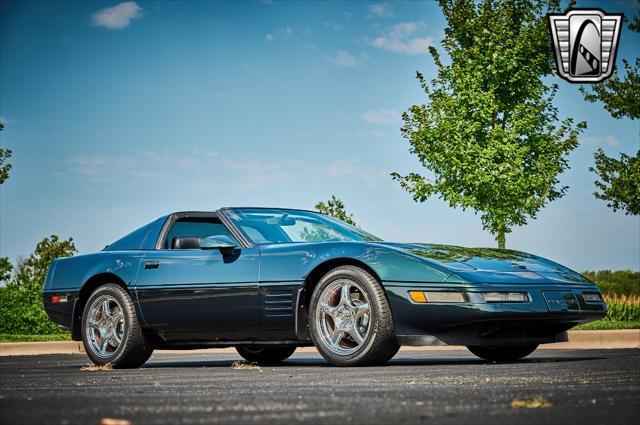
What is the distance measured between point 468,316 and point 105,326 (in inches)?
147

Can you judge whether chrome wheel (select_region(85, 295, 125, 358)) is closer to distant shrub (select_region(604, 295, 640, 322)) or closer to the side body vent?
the side body vent

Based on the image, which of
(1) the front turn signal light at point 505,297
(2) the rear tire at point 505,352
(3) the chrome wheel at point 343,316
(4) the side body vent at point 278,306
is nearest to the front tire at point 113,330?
(4) the side body vent at point 278,306

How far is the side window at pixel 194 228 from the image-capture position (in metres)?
8.91

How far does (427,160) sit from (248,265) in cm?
1560

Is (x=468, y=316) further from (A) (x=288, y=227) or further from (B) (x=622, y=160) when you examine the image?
(B) (x=622, y=160)

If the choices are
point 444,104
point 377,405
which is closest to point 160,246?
point 377,405

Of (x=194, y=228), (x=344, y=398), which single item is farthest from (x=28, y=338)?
(x=344, y=398)

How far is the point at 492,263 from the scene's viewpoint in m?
7.64

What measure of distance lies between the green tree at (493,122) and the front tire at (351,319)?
14.6 m

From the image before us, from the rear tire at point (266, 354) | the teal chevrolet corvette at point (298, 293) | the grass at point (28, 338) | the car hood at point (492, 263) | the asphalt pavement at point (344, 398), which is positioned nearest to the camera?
the asphalt pavement at point (344, 398)

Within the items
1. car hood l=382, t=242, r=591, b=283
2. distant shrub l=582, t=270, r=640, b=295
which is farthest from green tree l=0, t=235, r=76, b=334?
distant shrub l=582, t=270, r=640, b=295

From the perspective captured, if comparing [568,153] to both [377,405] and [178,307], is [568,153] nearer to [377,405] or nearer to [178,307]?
[178,307]

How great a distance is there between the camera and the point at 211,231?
29.3 ft

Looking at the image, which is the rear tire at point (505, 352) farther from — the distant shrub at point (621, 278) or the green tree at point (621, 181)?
the distant shrub at point (621, 278)
